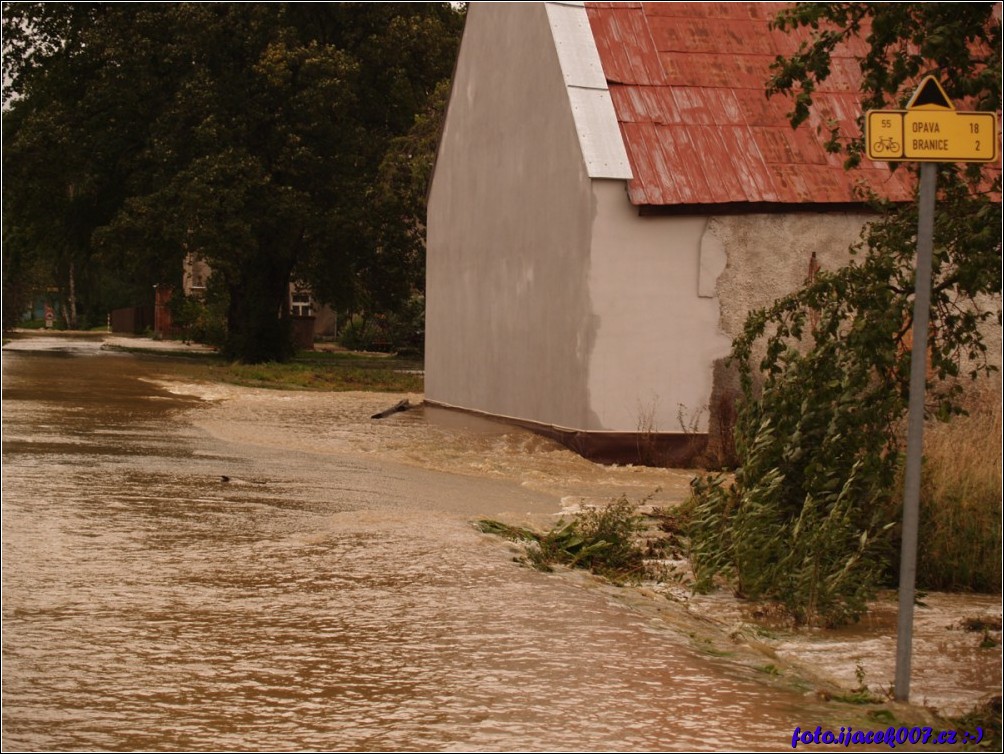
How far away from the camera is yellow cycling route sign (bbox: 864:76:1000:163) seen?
629 cm

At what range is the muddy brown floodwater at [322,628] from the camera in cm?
603

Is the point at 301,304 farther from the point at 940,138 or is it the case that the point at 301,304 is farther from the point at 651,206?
the point at 940,138

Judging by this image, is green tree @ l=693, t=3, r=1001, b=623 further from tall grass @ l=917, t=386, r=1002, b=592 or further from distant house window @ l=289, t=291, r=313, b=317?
distant house window @ l=289, t=291, r=313, b=317

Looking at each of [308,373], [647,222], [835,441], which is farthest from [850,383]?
[308,373]

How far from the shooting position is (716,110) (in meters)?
18.7

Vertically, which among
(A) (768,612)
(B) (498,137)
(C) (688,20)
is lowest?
(A) (768,612)

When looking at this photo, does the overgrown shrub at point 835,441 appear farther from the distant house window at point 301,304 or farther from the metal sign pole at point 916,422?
the distant house window at point 301,304

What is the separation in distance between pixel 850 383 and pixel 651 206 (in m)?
8.29

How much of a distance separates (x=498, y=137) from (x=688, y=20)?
3.41 m

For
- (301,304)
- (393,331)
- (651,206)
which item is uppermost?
(651,206)

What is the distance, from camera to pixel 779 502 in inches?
388

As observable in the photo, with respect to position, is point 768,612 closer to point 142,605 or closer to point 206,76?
point 142,605

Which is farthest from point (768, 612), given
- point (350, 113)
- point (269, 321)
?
point (350, 113)

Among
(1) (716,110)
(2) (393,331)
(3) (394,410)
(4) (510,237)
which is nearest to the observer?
(1) (716,110)
